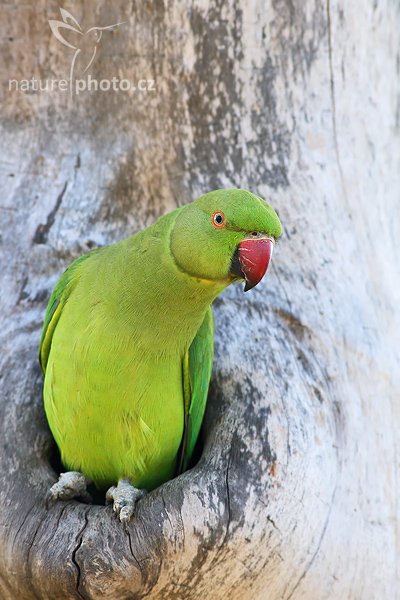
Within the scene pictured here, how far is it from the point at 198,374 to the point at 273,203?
92 centimetres

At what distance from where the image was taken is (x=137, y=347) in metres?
2.62

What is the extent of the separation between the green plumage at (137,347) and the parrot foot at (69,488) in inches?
3.0

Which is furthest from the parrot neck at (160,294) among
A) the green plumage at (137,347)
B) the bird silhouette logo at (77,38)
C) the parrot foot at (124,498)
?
the bird silhouette logo at (77,38)

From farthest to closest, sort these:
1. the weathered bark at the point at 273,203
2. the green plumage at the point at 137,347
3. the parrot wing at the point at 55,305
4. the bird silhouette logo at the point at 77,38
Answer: the bird silhouette logo at the point at 77,38
the parrot wing at the point at 55,305
the weathered bark at the point at 273,203
the green plumage at the point at 137,347

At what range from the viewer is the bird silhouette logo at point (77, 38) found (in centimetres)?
324

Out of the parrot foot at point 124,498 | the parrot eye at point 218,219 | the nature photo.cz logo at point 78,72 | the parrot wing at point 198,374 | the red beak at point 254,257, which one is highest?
the nature photo.cz logo at point 78,72

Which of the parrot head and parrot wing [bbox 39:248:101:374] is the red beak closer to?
the parrot head

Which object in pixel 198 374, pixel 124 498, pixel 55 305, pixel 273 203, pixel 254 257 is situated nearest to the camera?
pixel 254 257

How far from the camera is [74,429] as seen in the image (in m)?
2.73

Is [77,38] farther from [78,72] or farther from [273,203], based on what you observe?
[273,203]

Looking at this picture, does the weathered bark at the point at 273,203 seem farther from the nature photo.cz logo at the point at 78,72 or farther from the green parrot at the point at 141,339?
the green parrot at the point at 141,339

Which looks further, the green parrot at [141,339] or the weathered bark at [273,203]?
the weathered bark at [273,203]

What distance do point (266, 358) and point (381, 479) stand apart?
2.10 feet

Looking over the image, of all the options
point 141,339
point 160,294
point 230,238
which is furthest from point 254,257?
point 141,339
